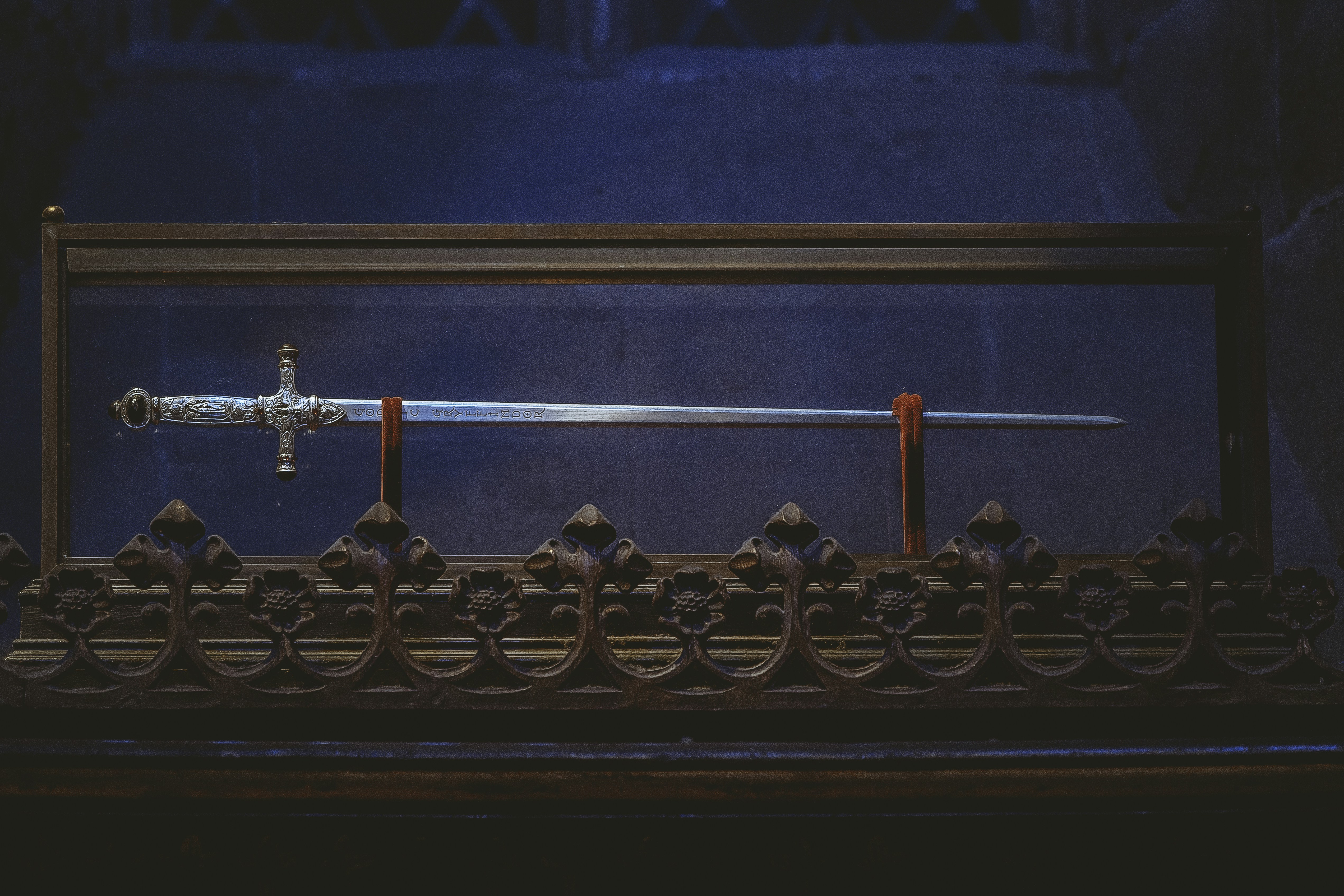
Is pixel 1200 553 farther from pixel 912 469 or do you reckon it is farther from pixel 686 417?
pixel 686 417

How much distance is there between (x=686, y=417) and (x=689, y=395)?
0.04 m

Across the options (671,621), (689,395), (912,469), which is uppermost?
(689,395)

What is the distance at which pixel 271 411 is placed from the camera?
119cm

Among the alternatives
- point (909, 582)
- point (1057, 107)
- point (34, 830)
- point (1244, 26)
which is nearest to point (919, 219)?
point (1057, 107)

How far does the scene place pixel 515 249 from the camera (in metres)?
1.11

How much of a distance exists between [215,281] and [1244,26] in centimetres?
165

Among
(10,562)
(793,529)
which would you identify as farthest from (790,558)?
(10,562)

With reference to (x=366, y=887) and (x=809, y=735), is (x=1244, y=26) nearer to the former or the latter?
(x=809, y=735)

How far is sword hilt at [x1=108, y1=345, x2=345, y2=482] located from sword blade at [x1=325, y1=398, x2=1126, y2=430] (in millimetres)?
31

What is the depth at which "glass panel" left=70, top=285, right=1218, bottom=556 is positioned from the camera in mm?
1170

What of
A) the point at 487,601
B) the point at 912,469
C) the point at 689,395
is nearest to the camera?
the point at 487,601

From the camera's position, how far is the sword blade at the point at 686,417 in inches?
47.6

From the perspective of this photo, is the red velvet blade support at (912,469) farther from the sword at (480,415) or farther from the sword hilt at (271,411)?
the sword hilt at (271,411)

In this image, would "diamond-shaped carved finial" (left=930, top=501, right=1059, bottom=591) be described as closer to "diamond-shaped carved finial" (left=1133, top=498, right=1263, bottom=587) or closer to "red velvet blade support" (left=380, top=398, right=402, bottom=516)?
"diamond-shaped carved finial" (left=1133, top=498, right=1263, bottom=587)
